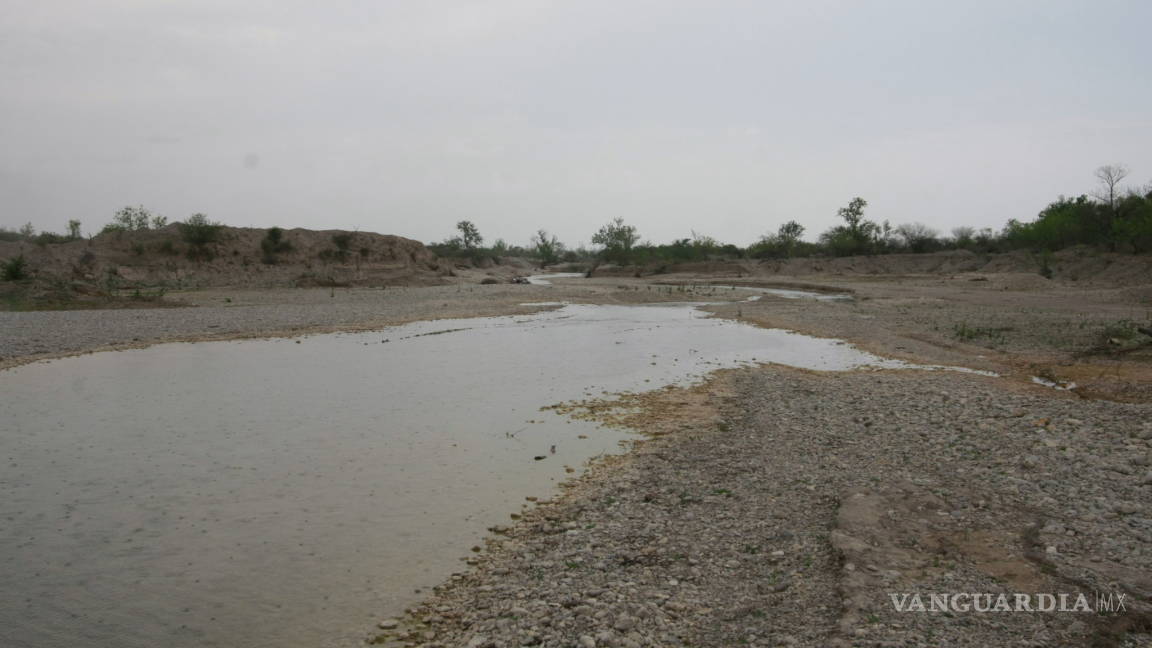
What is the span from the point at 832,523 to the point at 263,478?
265 inches

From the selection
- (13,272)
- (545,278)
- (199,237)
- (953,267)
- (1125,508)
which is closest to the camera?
(1125,508)

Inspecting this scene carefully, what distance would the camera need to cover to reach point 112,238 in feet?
150

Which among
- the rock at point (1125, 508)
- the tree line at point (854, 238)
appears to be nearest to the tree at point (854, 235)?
the tree line at point (854, 238)

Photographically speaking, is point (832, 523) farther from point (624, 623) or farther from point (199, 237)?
point (199, 237)

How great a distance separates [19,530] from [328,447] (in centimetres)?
352

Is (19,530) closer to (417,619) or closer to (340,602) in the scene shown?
(340,602)

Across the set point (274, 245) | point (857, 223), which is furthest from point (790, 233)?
point (274, 245)

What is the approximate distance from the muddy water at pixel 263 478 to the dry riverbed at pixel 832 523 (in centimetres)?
90

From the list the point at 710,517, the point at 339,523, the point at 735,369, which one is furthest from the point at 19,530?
the point at 735,369

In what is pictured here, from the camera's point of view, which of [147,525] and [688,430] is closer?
[147,525]

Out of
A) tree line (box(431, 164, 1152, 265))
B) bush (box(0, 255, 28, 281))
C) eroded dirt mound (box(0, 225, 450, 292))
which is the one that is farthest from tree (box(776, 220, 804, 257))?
bush (box(0, 255, 28, 281))

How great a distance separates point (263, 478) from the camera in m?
7.90

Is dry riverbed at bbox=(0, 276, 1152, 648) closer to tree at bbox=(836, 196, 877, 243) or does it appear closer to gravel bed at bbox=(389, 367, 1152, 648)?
gravel bed at bbox=(389, 367, 1152, 648)

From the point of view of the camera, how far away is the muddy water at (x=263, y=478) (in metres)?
4.98
